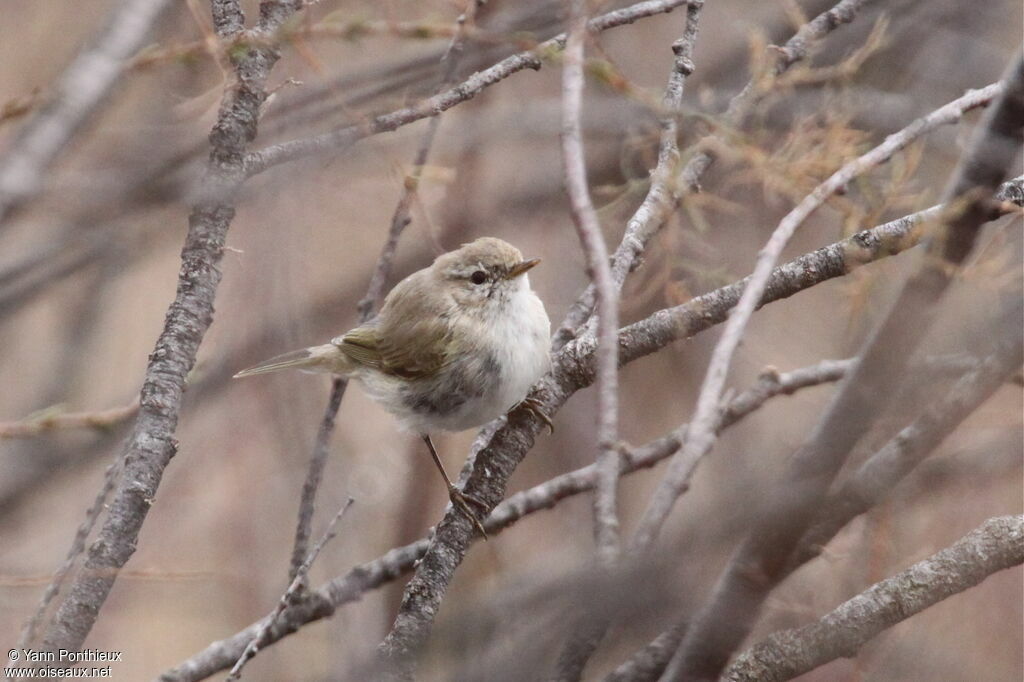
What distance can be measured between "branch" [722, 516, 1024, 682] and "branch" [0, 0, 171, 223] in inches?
63.1

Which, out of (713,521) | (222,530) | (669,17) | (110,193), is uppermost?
(669,17)

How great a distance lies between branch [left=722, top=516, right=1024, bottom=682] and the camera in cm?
195

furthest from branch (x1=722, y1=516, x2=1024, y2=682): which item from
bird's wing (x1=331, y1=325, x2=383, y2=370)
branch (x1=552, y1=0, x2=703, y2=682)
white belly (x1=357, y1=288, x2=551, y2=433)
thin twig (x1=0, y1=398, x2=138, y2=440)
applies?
bird's wing (x1=331, y1=325, x2=383, y2=370)

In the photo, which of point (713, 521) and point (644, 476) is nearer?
point (713, 521)

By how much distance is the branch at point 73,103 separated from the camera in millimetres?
1109

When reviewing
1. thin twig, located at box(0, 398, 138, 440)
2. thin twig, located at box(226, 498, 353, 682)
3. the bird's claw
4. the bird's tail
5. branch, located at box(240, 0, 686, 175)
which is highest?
the bird's tail

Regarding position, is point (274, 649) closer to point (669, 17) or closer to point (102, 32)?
point (102, 32)

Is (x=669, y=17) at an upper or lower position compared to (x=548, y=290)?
upper

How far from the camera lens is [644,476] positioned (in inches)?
214

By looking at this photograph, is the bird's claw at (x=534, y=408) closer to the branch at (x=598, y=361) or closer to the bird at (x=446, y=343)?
the bird at (x=446, y=343)

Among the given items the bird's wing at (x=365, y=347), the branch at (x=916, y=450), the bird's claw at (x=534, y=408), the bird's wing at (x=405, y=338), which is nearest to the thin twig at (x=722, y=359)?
the branch at (x=916, y=450)

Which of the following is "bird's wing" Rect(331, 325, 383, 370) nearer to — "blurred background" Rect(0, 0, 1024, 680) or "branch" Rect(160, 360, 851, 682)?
"blurred background" Rect(0, 0, 1024, 680)

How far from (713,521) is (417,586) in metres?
1.43

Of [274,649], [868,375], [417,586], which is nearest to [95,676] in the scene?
[274,649]
